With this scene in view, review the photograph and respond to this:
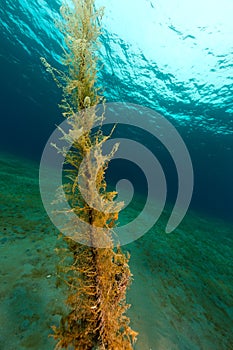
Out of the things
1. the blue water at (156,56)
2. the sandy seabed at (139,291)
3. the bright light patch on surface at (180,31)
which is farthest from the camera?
the blue water at (156,56)

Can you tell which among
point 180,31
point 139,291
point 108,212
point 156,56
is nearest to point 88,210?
point 108,212

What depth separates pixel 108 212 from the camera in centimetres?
274

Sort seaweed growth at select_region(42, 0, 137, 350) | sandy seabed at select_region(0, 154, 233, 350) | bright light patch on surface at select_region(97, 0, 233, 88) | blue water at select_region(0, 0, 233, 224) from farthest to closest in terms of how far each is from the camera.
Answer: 1. blue water at select_region(0, 0, 233, 224)
2. bright light patch on surface at select_region(97, 0, 233, 88)
3. sandy seabed at select_region(0, 154, 233, 350)
4. seaweed growth at select_region(42, 0, 137, 350)

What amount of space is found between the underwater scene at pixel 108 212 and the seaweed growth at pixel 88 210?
0.7 inches

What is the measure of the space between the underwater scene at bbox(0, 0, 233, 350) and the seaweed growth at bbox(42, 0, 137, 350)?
18 mm

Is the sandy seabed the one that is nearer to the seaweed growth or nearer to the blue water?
the seaweed growth

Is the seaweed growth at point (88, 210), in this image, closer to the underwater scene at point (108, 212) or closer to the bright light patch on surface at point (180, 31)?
the underwater scene at point (108, 212)

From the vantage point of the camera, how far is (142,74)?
1794 cm

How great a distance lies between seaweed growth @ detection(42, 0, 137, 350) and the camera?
273 centimetres

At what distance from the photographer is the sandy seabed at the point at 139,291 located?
4.13 meters

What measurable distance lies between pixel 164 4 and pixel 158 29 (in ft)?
5.91

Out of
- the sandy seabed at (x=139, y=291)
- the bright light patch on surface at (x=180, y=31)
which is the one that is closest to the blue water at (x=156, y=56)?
the bright light patch on surface at (x=180, y=31)

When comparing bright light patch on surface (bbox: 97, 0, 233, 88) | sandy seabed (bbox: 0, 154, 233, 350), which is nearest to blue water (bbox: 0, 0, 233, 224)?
bright light patch on surface (bbox: 97, 0, 233, 88)

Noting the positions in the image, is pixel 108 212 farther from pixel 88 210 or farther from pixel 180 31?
pixel 180 31
